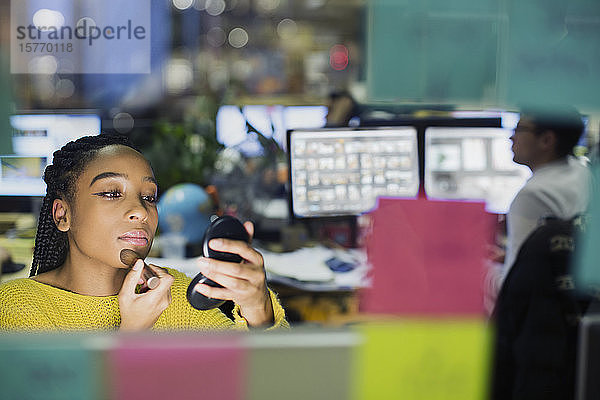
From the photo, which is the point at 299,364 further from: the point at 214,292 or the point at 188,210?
the point at 188,210

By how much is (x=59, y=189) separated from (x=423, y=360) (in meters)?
→ 0.43

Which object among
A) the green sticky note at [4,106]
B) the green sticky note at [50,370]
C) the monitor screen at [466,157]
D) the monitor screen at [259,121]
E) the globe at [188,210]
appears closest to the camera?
the green sticky note at [50,370]

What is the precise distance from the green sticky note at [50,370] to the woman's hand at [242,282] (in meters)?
0.20

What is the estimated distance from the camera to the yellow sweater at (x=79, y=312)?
2.06 ft

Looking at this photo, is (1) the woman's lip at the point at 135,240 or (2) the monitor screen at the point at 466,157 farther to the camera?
(2) the monitor screen at the point at 466,157

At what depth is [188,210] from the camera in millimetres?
1498

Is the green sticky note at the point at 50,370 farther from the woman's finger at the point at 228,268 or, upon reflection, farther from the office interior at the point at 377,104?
the woman's finger at the point at 228,268

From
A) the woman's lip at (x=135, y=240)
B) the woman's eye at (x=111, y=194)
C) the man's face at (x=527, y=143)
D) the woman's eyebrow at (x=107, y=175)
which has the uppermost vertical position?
the man's face at (x=527, y=143)

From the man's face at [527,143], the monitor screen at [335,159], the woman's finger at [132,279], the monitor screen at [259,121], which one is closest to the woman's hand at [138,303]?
the woman's finger at [132,279]

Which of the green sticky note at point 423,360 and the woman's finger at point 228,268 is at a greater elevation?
the woman's finger at point 228,268

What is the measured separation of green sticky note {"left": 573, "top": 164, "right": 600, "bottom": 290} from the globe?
78 cm

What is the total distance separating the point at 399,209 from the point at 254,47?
13.5ft

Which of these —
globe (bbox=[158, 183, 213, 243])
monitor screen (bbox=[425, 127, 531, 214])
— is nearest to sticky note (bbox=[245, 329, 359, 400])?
monitor screen (bbox=[425, 127, 531, 214])

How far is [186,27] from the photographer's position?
32.8 inches
